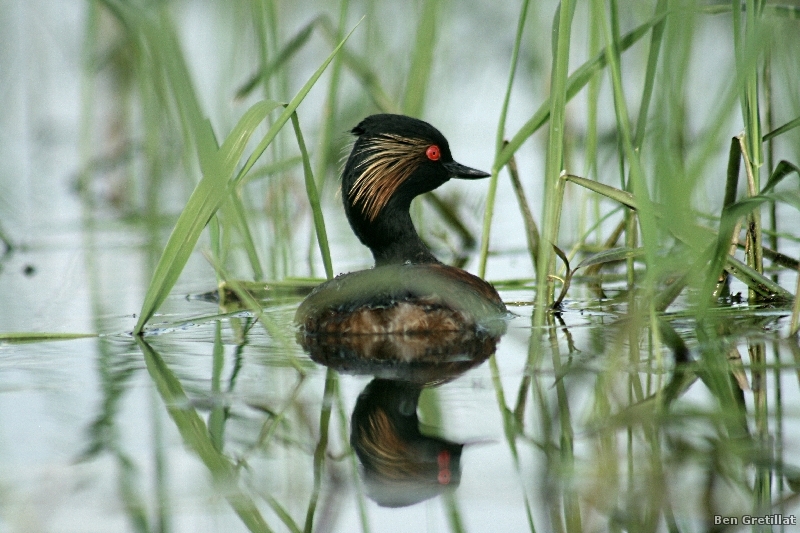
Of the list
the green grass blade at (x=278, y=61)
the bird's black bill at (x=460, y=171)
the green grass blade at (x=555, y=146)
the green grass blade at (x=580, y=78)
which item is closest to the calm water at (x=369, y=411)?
the green grass blade at (x=555, y=146)

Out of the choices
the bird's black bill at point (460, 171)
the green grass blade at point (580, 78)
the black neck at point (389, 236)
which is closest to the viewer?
the green grass blade at point (580, 78)

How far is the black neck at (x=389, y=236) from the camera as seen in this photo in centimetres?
550

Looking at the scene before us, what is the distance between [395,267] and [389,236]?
2.74ft

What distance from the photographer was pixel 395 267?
15.4 ft

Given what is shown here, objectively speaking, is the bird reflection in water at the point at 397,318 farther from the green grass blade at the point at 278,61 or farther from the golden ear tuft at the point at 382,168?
the green grass blade at the point at 278,61

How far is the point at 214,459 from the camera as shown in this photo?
2934 mm

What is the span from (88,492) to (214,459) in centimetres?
36

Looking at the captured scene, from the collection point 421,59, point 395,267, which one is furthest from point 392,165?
point 395,267

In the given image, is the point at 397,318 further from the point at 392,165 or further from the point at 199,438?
the point at 199,438

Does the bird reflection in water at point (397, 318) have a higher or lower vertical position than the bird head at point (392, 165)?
lower

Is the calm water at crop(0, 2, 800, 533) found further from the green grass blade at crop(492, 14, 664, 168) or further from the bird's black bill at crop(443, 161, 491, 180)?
the green grass blade at crop(492, 14, 664, 168)

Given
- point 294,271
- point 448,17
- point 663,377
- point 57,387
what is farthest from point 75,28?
point 663,377

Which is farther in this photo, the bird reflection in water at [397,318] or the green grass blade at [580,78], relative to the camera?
the green grass blade at [580,78]

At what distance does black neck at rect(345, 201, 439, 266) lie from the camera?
5496 millimetres
